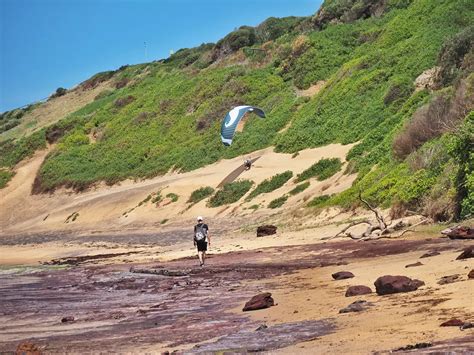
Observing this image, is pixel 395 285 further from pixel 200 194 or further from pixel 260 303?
pixel 200 194

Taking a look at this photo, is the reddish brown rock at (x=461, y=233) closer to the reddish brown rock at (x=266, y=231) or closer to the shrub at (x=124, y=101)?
the reddish brown rock at (x=266, y=231)

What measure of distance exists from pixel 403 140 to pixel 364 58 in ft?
74.5

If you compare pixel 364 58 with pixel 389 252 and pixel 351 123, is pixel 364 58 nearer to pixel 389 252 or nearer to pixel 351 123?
pixel 351 123

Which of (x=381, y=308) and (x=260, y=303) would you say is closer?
(x=381, y=308)

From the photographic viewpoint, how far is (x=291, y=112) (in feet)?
163

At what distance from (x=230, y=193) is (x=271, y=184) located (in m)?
2.22

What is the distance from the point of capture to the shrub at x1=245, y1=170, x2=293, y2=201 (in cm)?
3444

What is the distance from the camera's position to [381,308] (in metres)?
8.13

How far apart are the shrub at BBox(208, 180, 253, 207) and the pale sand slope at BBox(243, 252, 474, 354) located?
73.8 ft

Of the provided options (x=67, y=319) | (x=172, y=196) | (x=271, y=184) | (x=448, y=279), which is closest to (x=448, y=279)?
(x=448, y=279)

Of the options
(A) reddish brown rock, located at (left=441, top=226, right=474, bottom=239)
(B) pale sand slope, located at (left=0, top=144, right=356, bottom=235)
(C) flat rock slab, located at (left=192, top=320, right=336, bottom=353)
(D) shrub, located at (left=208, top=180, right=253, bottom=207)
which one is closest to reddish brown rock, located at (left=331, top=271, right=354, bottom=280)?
(A) reddish brown rock, located at (left=441, top=226, right=474, bottom=239)

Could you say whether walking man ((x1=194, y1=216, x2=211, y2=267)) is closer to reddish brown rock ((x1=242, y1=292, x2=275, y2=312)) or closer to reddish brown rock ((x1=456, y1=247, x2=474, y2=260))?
reddish brown rock ((x1=242, y1=292, x2=275, y2=312))

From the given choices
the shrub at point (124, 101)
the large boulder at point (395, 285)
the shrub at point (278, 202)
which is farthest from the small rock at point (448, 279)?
the shrub at point (124, 101)

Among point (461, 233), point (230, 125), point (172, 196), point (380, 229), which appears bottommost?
point (461, 233)
